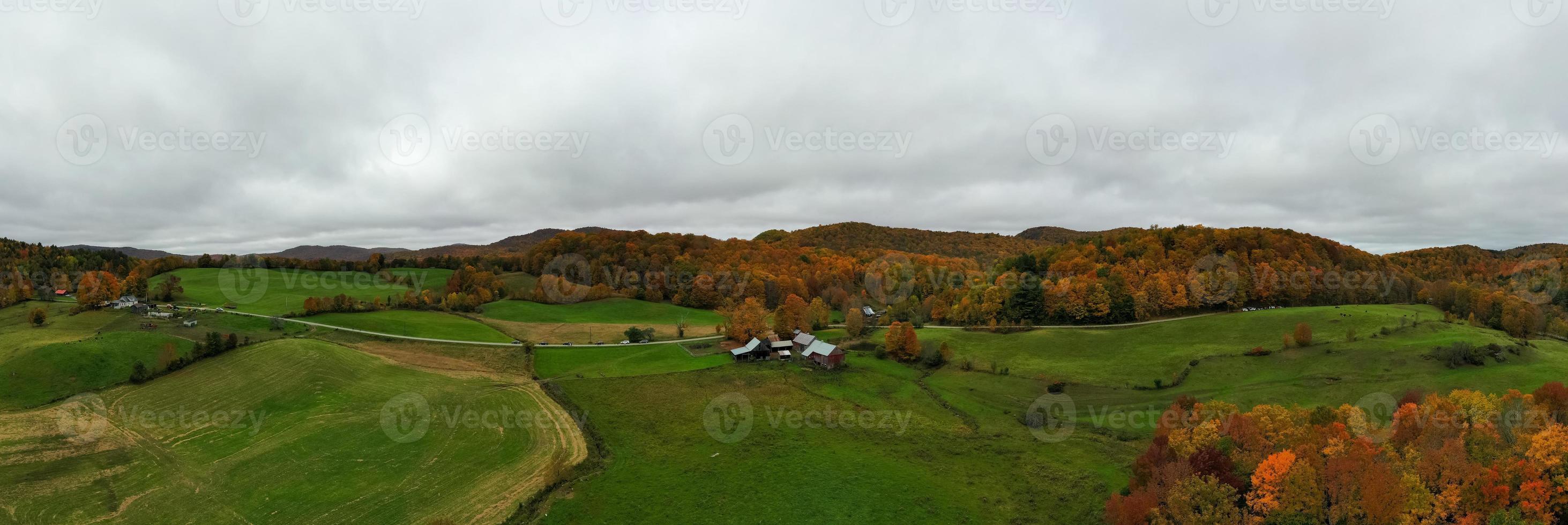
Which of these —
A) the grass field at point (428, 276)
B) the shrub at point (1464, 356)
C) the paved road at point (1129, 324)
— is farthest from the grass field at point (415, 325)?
the shrub at point (1464, 356)

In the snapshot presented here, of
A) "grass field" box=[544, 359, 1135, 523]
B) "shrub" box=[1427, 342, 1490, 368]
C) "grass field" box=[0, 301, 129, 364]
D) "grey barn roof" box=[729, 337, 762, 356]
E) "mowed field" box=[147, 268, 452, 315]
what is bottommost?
"grass field" box=[544, 359, 1135, 523]

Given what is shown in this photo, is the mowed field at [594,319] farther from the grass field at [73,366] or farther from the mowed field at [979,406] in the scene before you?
the grass field at [73,366]

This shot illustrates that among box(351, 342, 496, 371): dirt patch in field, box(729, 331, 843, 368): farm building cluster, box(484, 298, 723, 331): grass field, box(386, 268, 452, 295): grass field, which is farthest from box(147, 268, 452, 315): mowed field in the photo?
box(729, 331, 843, 368): farm building cluster

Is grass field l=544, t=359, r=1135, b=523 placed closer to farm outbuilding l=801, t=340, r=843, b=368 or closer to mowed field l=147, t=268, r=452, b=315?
farm outbuilding l=801, t=340, r=843, b=368

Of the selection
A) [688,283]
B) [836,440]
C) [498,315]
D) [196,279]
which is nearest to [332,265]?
[196,279]

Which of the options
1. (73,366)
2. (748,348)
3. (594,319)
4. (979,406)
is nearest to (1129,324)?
(979,406)
